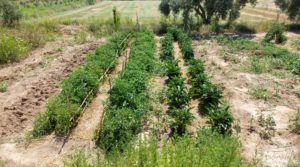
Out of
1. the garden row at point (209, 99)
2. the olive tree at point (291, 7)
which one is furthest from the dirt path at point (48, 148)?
the olive tree at point (291, 7)

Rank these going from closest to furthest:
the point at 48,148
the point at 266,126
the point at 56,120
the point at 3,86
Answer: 1. the point at 48,148
2. the point at 266,126
3. the point at 56,120
4. the point at 3,86

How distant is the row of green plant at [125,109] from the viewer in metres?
8.09

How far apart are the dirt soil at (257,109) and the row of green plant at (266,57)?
2.23 feet

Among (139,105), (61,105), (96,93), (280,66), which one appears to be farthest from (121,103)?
(280,66)

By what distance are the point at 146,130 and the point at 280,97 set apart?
483cm

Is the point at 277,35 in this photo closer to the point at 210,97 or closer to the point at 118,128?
the point at 210,97

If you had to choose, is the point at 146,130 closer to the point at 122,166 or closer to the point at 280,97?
the point at 122,166

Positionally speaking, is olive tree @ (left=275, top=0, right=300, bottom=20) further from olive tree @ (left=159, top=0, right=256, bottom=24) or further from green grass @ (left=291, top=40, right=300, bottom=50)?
green grass @ (left=291, top=40, right=300, bottom=50)

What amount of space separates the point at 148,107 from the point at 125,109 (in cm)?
141

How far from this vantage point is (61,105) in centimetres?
953

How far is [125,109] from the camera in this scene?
29.5ft

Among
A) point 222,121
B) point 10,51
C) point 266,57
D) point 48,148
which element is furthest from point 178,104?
point 10,51

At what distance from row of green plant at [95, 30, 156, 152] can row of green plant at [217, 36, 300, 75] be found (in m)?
4.79

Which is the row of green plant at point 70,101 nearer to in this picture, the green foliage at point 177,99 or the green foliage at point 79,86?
the green foliage at point 79,86
